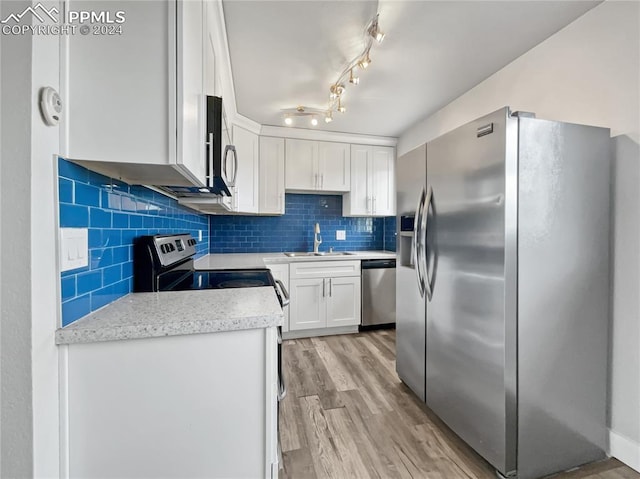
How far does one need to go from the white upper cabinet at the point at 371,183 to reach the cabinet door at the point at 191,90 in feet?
8.22

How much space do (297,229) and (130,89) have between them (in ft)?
9.47

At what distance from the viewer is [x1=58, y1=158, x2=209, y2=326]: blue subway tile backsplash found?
2.56 feet

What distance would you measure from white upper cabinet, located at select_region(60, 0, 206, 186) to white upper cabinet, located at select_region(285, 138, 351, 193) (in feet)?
8.08

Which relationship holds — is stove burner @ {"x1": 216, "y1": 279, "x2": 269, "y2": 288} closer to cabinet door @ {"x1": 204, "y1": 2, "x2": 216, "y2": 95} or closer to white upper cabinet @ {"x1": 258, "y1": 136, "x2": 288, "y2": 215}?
cabinet door @ {"x1": 204, "y1": 2, "x2": 216, "y2": 95}

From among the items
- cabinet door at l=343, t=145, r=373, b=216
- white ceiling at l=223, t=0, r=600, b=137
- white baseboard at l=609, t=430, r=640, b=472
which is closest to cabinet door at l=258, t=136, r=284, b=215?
white ceiling at l=223, t=0, r=600, b=137

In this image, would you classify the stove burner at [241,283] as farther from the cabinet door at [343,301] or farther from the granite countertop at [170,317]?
the cabinet door at [343,301]

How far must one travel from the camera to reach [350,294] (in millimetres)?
3191

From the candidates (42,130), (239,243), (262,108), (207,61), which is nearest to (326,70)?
(262,108)

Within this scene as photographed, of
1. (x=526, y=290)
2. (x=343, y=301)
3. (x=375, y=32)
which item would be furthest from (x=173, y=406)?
(x=343, y=301)

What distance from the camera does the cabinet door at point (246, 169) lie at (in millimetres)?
→ 2928

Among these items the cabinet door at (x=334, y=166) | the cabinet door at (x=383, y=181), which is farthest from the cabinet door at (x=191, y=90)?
the cabinet door at (x=383, y=181)

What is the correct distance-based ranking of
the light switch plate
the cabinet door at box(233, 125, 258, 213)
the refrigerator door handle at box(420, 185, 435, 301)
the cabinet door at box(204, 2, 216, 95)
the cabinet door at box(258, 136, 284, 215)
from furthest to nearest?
the cabinet door at box(258, 136, 284, 215) < the cabinet door at box(233, 125, 258, 213) < the refrigerator door handle at box(420, 185, 435, 301) < the cabinet door at box(204, 2, 216, 95) < the light switch plate

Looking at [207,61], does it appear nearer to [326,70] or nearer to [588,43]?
[326,70]

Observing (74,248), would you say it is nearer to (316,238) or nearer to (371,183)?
(316,238)
